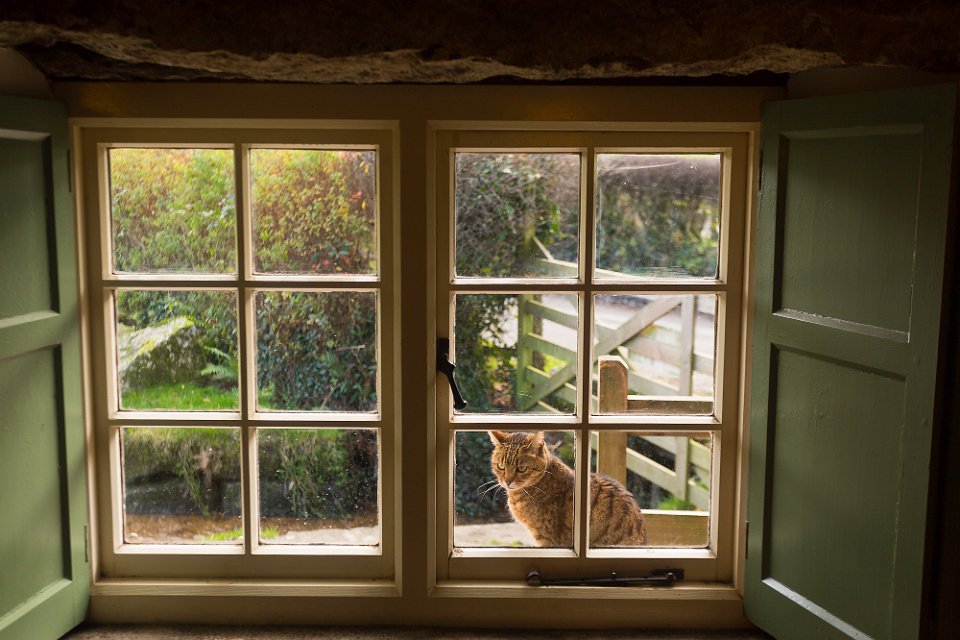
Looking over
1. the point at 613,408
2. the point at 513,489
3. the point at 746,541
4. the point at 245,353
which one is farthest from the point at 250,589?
the point at 746,541

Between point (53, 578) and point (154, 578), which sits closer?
point (53, 578)

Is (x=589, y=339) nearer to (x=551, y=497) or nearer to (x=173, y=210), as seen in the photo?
(x=551, y=497)

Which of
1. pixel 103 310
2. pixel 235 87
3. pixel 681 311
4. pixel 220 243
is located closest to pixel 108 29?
pixel 235 87

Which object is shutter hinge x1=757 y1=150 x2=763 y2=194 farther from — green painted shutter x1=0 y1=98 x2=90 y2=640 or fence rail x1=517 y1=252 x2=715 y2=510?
green painted shutter x1=0 y1=98 x2=90 y2=640

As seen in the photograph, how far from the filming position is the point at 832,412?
207 cm

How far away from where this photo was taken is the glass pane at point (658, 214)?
7.79 feet

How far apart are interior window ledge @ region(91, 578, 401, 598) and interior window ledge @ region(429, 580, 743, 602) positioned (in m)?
0.18

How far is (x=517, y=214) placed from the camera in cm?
238

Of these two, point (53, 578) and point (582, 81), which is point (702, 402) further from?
point (53, 578)

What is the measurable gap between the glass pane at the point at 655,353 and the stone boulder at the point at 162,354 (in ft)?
3.82

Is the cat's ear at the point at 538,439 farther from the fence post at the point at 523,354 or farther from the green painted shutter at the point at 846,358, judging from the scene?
the green painted shutter at the point at 846,358

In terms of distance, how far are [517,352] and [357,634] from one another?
929 millimetres

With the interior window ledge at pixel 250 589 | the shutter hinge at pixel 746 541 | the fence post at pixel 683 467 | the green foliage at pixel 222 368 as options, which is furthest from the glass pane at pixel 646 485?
the green foliage at pixel 222 368

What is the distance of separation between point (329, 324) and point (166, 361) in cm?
49
